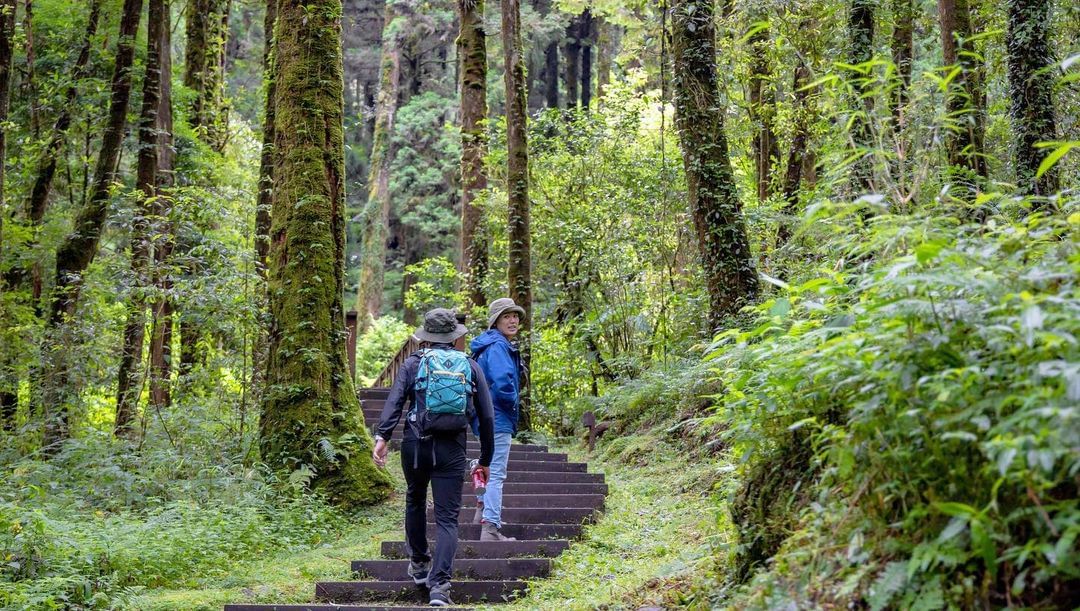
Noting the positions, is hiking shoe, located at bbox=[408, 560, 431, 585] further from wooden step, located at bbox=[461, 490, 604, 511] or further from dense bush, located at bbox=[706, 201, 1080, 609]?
dense bush, located at bbox=[706, 201, 1080, 609]

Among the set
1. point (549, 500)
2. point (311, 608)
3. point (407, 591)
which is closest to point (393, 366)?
point (549, 500)

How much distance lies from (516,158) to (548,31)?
20956 millimetres

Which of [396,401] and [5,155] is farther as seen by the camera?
[5,155]

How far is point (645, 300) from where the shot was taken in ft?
65.8

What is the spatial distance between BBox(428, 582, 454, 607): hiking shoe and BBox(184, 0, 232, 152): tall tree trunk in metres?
15.0

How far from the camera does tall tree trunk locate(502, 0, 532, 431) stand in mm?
17000

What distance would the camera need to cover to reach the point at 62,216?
17.6m

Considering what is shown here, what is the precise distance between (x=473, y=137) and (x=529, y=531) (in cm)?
1296

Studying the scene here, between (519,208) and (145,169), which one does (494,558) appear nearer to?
(519,208)

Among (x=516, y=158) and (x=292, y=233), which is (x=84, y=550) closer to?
(x=292, y=233)

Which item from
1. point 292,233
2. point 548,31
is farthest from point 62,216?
point 548,31

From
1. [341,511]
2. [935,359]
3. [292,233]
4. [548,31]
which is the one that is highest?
[548,31]

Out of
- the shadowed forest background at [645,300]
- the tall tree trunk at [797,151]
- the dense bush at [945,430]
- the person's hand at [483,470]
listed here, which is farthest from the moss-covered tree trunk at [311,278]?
the dense bush at [945,430]

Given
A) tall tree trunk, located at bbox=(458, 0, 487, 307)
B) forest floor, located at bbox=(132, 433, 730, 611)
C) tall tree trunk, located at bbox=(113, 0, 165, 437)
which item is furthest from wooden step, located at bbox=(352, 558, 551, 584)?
tall tree trunk, located at bbox=(458, 0, 487, 307)
